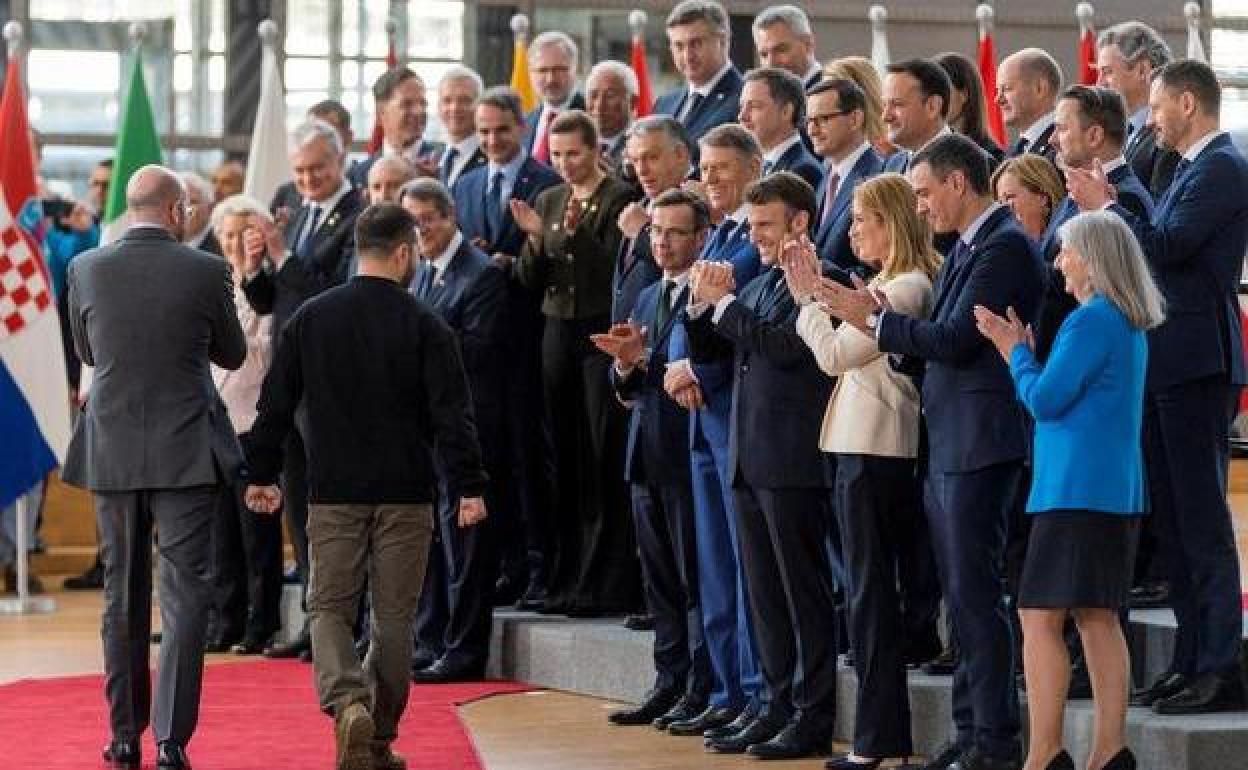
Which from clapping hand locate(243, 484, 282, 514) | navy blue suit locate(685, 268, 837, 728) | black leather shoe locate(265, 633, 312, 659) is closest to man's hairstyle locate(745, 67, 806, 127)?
Result: navy blue suit locate(685, 268, 837, 728)

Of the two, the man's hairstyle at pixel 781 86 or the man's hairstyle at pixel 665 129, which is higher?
the man's hairstyle at pixel 781 86

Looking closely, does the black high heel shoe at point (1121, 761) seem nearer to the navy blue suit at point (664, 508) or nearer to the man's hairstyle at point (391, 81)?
the navy blue suit at point (664, 508)

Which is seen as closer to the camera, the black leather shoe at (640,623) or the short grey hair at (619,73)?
the black leather shoe at (640,623)

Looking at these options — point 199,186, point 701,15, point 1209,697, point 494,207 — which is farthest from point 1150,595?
point 199,186

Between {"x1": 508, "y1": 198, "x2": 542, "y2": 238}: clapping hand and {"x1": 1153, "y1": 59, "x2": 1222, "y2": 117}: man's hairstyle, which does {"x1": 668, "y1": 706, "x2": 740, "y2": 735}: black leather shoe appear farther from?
{"x1": 1153, "y1": 59, "x2": 1222, "y2": 117}: man's hairstyle

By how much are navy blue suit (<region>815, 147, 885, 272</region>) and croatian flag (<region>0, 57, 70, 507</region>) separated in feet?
16.2

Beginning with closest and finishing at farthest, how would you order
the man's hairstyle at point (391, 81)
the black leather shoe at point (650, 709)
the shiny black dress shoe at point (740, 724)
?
1. the shiny black dress shoe at point (740, 724)
2. the black leather shoe at point (650, 709)
3. the man's hairstyle at point (391, 81)

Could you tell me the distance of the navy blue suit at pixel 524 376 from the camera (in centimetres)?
862

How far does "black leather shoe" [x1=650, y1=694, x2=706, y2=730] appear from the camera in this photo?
736 cm

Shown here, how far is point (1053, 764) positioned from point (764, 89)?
2.31 meters

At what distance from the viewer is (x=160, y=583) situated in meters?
6.80

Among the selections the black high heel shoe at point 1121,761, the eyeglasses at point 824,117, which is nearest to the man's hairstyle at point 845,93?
the eyeglasses at point 824,117

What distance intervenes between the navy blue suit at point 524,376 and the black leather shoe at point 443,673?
493mm

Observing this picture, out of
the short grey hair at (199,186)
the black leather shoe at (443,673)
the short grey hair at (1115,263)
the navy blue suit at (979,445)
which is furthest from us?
the short grey hair at (199,186)
